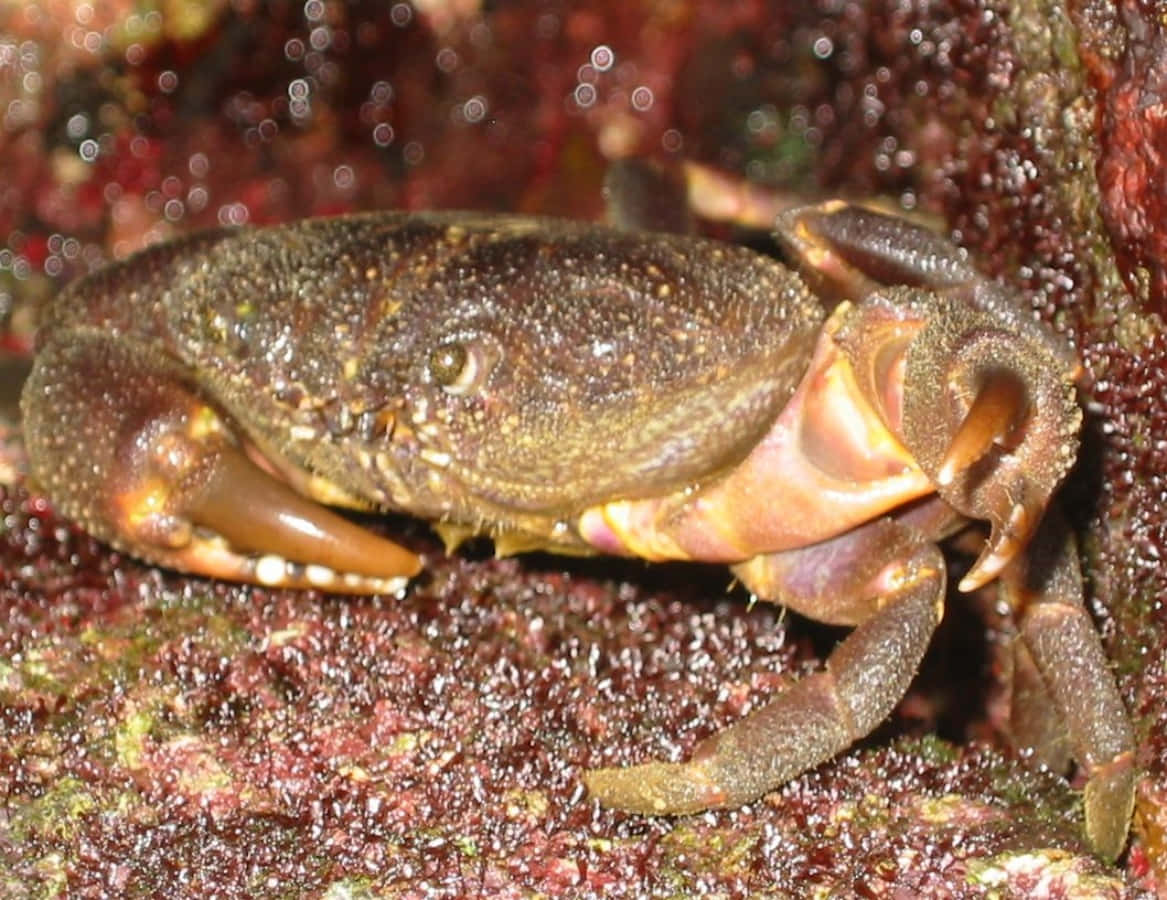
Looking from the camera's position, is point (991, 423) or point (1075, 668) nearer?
point (991, 423)

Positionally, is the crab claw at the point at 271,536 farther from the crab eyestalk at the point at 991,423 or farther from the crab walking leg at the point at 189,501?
the crab eyestalk at the point at 991,423

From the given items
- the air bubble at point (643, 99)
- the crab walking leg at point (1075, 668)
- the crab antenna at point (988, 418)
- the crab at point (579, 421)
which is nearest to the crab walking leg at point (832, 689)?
the crab at point (579, 421)

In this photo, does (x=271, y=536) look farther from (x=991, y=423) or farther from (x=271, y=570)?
(x=991, y=423)

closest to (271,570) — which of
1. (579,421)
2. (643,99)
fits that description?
(579,421)

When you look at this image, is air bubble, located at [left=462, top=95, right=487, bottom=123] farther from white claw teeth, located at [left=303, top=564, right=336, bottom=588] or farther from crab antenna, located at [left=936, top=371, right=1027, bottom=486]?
crab antenna, located at [left=936, top=371, right=1027, bottom=486]

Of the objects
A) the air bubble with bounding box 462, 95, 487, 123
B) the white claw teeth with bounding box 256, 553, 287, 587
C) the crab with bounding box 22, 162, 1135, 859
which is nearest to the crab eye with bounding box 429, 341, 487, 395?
the crab with bounding box 22, 162, 1135, 859
